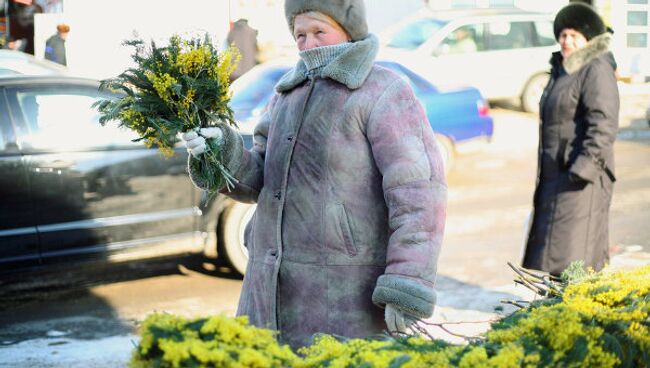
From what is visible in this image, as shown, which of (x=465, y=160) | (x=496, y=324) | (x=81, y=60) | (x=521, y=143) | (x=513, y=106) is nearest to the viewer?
(x=496, y=324)

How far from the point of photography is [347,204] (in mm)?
3014

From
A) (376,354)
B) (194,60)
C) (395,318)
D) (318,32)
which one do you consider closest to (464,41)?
(318,32)

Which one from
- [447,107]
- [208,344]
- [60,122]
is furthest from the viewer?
[447,107]

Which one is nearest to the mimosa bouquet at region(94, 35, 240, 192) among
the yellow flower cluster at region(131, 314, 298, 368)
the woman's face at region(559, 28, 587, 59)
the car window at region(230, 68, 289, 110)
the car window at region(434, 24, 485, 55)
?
the yellow flower cluster at region(131, 314, 298, 368)

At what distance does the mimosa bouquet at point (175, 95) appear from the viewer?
3.01m

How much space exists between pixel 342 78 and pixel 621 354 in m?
1.43

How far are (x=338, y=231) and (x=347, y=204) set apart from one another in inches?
3.7

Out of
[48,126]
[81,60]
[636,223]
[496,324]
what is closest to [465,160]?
[636,223]

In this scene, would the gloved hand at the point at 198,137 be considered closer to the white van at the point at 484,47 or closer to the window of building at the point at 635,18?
the white van at the point at 484,47

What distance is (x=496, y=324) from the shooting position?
7.16 ft

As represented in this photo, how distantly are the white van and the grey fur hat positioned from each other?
38.7ft

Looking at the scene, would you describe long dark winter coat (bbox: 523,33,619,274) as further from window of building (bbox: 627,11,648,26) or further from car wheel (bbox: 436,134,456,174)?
window of building (bbox: 627,11,648,26)

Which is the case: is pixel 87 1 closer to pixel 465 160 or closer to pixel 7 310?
pixel 465 160

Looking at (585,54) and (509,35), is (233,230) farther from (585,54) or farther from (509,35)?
(509,35)
